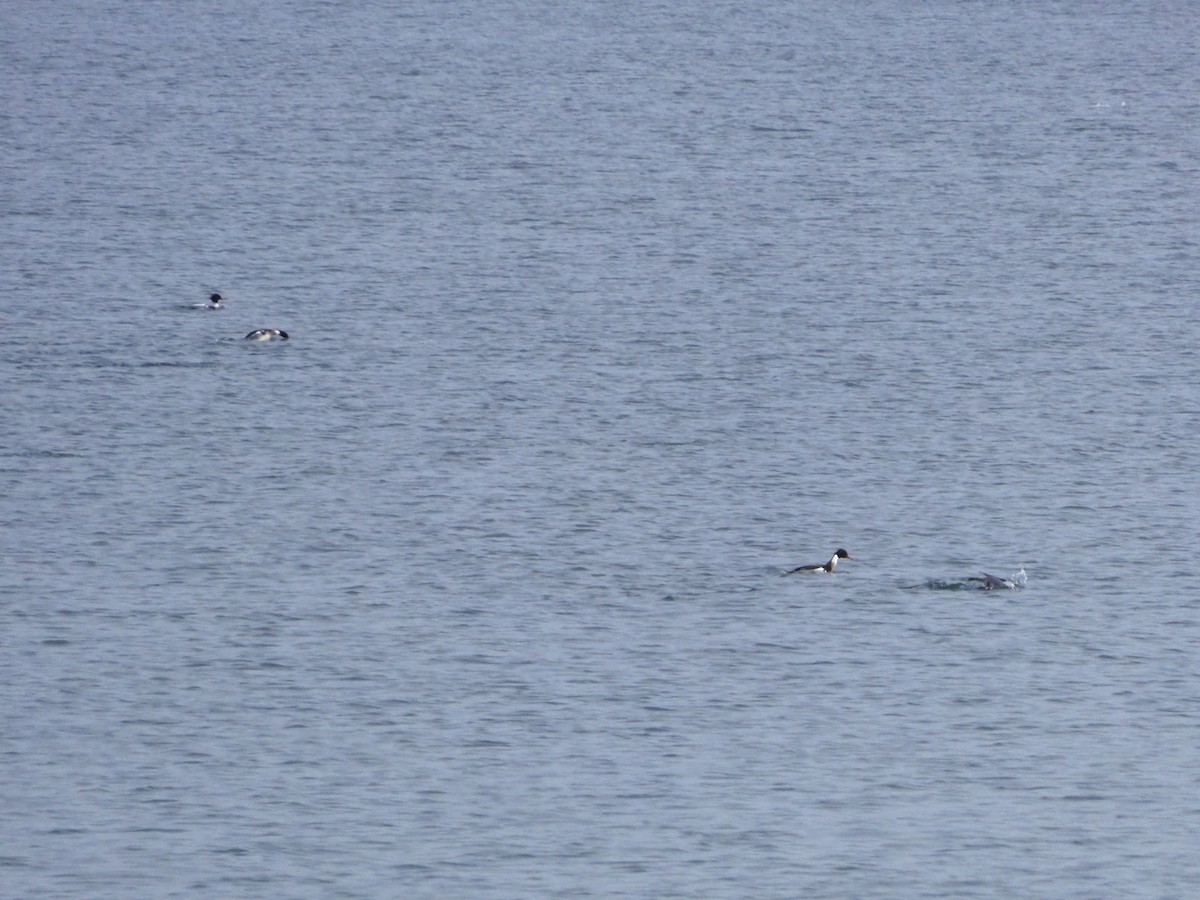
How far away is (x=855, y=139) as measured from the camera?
82562 millimetres

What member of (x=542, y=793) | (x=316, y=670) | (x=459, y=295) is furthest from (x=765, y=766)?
(x=459, y=295)

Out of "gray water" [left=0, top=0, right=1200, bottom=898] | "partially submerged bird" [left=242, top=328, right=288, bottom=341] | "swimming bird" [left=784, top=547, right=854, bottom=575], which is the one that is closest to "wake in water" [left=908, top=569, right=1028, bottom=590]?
"gray water" [left=0, top=0, right=1200, bottom=898]

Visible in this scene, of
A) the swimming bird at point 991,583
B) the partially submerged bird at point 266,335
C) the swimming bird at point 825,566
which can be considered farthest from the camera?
the partially submerged bird at point 266,335

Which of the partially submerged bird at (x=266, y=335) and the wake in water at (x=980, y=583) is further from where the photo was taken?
the partially submerged bird at (x=266, y=335)

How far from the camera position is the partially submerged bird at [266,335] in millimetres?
53312

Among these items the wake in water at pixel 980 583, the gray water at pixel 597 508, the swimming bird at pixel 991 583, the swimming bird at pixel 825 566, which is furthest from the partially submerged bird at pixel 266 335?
the swimming bird at pixel 991 583

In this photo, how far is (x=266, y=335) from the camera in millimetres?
53625

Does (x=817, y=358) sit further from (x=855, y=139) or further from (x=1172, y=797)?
(x=855, y=139)

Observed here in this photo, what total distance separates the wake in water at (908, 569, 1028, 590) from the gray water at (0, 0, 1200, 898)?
11cm

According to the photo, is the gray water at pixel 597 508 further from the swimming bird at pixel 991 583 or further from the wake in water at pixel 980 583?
the swimming bird at pixel 991 583

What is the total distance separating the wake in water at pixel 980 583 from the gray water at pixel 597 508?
109 mm

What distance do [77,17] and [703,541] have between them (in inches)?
3358

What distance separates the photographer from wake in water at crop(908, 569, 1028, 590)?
36.5 meters

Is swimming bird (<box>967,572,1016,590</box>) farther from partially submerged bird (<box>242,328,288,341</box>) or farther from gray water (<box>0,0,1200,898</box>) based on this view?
partially submerged bird (<box>242,328,288,341</box>)
